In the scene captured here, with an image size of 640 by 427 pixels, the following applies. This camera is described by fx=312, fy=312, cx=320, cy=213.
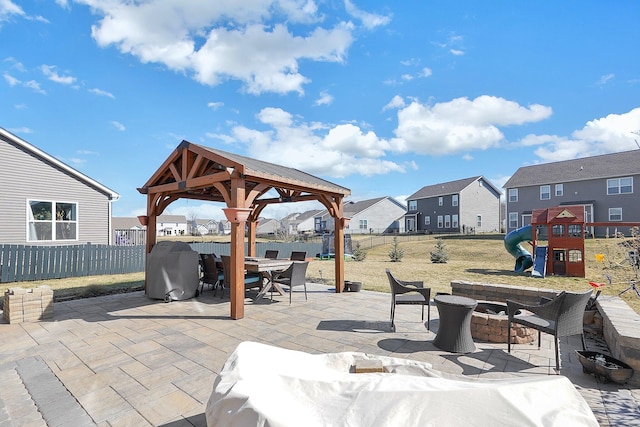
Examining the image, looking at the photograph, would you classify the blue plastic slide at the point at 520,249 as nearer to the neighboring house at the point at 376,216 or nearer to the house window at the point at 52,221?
the house window at the point at 52,221

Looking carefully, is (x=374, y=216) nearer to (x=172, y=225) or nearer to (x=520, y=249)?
(x=520, y=249)

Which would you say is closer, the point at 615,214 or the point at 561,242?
the point at 561,242

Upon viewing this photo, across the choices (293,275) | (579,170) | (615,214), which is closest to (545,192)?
(579,170)

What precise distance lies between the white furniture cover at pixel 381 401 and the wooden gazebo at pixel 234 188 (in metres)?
4.03

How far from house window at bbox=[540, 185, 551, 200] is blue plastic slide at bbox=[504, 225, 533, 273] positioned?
17.4 m

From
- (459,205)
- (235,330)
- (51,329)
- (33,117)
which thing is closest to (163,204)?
(51,329)

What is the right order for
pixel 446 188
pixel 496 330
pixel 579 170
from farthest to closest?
pixel 446 188
pixel 579 170
pixel 496 330

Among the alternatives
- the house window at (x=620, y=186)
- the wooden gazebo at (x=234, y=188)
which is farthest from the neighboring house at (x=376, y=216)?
the wooden gazebo at (x=234, y=188)

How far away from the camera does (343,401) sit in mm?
1614

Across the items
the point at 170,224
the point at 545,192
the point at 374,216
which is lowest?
the point at 170,224

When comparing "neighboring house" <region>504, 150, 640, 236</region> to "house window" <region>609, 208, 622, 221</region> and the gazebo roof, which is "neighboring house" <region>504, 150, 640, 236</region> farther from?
the gazebo roof

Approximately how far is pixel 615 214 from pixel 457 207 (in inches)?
522

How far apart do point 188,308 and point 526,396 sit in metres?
6.48

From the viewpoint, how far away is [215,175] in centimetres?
622
